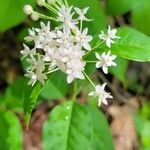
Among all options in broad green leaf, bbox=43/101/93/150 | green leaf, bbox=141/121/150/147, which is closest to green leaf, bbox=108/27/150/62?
broad green leaf, bbox=43/101/93/150

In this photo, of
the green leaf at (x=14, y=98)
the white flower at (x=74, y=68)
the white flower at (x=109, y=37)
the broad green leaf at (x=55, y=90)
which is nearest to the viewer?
the white flower at (x=74, y=68)

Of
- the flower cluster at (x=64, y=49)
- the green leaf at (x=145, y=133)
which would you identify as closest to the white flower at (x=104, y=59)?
the flower cluster at (x=64, y=49)

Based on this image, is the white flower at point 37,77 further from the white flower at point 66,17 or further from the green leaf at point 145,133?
the green leaf at point 145,133

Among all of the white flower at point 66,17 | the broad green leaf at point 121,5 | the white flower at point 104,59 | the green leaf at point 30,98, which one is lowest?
the green leaf at point 30,98

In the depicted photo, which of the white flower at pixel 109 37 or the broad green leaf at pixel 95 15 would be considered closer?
the white flower at pixel 109 37

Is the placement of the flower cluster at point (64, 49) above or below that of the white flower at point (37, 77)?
above

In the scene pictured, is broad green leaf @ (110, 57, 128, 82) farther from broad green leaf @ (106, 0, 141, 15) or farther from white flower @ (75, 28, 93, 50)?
white flower @ (75, 28, 93, 50)

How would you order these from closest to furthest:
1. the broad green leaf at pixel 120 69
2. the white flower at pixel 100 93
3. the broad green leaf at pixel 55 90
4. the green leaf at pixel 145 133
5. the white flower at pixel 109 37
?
the white flower at pixel 109 37 < the white flower at pixel 100 93 < the broad green leaf at pixel 120 69 < the broad green leaf at pixel 55 90 < the green leaf at pixel 145 133
